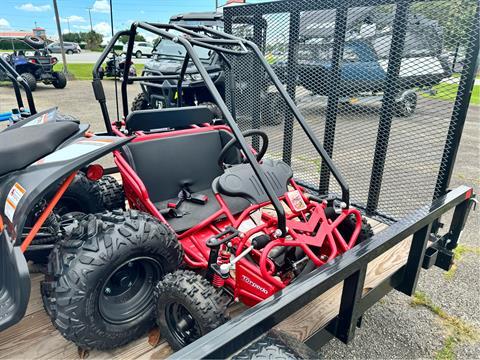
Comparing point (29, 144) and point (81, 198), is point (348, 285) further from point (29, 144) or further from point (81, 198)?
point (81, 198)

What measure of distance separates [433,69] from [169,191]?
1.74 m

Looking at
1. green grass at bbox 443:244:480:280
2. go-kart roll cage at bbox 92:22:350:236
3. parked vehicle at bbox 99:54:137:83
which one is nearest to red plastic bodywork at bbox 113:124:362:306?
go-kart roll cage at bbox 92:22:350:236

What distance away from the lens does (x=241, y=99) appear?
140 inches

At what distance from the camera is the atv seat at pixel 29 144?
5.22 ft

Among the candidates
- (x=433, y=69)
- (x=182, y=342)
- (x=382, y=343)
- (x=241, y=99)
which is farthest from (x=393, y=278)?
(x=241, y=99)

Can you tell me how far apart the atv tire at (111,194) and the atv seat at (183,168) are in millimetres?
306

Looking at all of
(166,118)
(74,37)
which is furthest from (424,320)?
(74,37)

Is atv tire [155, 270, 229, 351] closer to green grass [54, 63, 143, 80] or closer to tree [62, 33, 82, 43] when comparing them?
green grass [54, 63, 143, 80]

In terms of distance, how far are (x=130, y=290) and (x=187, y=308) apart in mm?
401

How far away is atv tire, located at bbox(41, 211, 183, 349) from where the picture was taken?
59.2 inches

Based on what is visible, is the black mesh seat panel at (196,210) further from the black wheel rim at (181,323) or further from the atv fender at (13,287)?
the atv fender at (13,287)

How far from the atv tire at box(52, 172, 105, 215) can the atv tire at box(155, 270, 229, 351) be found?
1.14m

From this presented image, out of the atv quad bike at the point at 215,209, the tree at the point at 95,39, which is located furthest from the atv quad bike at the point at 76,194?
the tree at the point at 95,39

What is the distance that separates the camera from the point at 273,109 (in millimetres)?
3328
